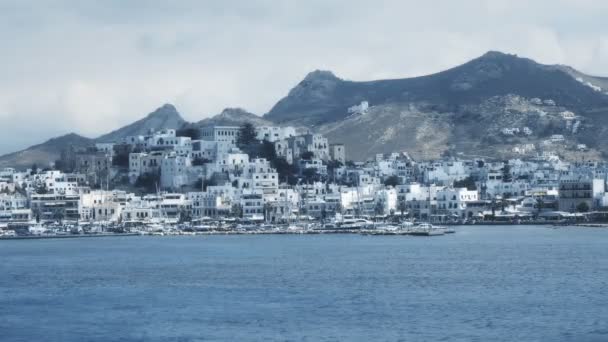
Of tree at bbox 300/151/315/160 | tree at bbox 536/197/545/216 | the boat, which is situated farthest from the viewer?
tree at bbox 300/151/315/160

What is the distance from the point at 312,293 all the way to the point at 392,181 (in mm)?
76113

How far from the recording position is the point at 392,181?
397 feet

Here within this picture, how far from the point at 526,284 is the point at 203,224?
54.3 m

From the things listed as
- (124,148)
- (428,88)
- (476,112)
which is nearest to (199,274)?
(124,148)

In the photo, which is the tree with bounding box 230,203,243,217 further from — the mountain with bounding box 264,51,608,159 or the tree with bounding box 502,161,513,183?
the mountain with bounding box 264,51,608,159

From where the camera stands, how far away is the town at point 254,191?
10150 centimetres

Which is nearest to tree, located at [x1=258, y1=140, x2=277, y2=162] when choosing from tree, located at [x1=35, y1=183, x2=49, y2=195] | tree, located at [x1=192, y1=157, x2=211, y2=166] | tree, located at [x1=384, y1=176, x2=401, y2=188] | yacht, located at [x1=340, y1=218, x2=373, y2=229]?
tree, located at [x1=192, y1=157, x2=211, y2=166]

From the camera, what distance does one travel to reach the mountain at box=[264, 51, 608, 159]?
159 metres

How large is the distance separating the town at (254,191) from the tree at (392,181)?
0.69 ft

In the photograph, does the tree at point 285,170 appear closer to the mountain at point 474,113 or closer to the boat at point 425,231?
the boat at point 425,231

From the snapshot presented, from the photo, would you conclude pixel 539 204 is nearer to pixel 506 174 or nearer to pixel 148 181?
pixel 506 174

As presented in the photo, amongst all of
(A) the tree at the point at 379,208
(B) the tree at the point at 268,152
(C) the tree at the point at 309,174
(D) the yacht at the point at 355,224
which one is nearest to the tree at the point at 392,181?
(C) the tree at the point at 309,174

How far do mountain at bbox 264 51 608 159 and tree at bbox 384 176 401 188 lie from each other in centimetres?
3112

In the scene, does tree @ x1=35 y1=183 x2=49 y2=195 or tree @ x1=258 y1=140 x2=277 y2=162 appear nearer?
tree @ x1=35 y1=183 x2=49 y2=195
